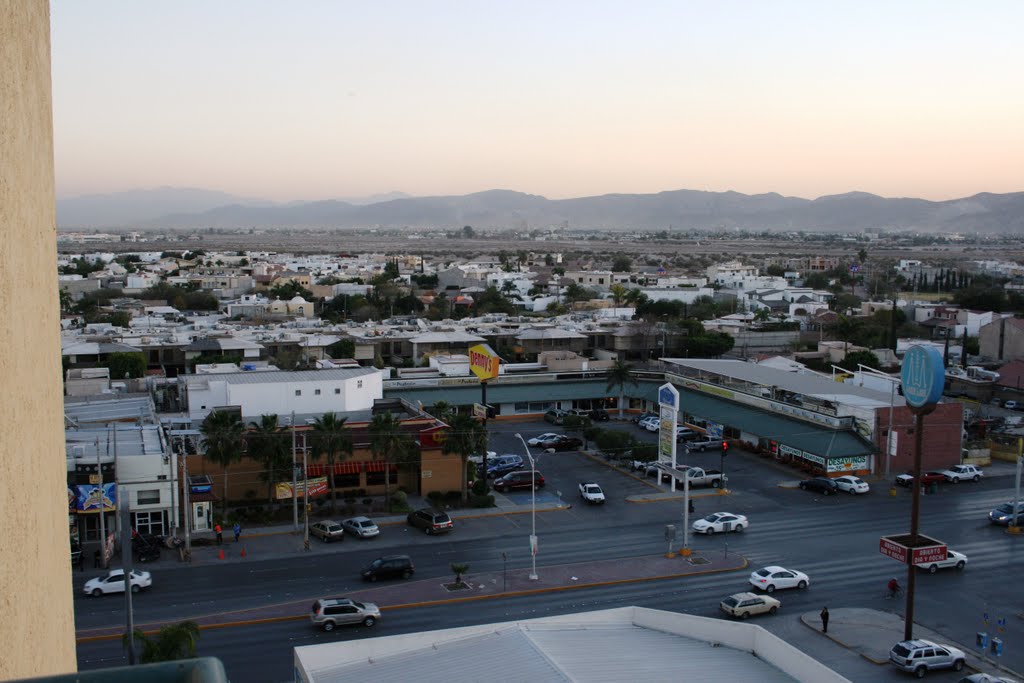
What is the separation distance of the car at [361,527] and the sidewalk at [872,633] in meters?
13.6

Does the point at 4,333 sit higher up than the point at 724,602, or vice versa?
the point at 4,333

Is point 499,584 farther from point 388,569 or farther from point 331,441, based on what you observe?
point 331,441

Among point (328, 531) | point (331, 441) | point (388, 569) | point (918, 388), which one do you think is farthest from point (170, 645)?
point (918, 388)

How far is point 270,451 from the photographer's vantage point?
31.7 meters

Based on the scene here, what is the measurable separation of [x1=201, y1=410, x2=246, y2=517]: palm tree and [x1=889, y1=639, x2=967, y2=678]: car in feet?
69.2

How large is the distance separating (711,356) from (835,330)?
47.0 ft

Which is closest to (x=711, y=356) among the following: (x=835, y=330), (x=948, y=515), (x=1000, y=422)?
(x=835, y=330)

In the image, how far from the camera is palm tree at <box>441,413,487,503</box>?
33.3 meters

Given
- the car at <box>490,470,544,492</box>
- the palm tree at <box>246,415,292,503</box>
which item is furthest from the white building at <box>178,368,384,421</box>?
the car at <box>490,470,544,492</box>

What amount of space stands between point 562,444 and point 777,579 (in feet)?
60.5

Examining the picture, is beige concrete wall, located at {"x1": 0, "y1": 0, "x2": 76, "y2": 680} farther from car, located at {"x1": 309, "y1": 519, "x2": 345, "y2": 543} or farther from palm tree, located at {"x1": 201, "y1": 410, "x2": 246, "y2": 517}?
palm tree, located at {"x1": 201, "y1": 410, "x2": 246, "y2": 517}

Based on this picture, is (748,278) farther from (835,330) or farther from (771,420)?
(771,420)

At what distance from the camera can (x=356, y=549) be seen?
28.8 metres

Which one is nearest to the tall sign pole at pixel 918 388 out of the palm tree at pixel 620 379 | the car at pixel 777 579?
the car at pixel 777 579
